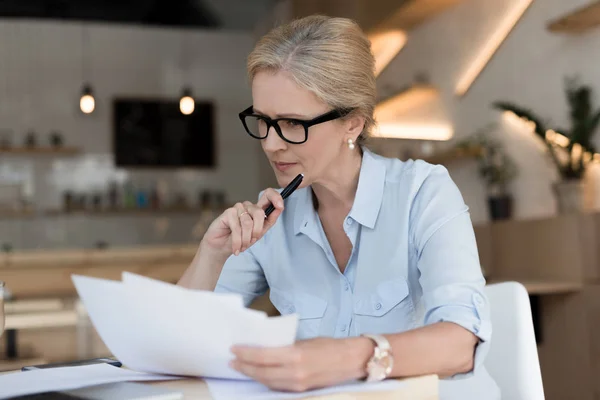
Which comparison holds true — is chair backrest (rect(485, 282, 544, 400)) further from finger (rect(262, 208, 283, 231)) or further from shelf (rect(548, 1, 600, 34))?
shelf (rect(548, 1, 600, 34))

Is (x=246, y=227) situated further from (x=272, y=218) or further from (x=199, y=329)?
(x=199, y=329)

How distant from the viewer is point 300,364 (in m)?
0.74

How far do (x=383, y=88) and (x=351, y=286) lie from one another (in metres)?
4.79

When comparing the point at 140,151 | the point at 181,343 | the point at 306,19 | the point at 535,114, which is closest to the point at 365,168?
the point at 306,19

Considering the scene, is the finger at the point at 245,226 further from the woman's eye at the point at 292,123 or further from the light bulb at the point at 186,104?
the light bulb at the point at 186,104

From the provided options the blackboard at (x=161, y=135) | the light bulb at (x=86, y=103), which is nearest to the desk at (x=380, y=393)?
the light bulb at (x=86, y=103)

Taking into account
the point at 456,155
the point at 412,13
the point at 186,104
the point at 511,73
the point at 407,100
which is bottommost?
the point at 456,155

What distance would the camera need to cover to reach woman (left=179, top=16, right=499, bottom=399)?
3.88 feet

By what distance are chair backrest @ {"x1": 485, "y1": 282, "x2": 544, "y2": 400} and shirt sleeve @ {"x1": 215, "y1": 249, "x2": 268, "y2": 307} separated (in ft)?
1.52

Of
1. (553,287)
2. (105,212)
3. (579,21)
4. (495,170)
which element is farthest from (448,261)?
(105,212)

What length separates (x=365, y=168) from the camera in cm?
138

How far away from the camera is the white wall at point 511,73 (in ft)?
12.8

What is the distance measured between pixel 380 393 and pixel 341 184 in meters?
0.68

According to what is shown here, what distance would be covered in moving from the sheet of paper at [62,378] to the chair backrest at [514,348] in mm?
690
